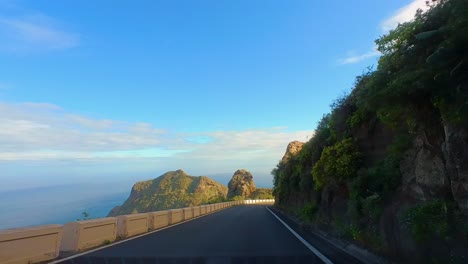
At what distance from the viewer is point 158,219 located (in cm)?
2489

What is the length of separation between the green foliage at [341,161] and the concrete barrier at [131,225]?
869 cm

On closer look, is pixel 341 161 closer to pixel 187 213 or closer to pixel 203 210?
pixel 187 213

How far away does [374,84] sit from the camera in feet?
30.4

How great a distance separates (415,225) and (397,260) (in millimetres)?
1474

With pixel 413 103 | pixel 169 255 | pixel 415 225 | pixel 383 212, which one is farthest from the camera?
pixel 169 255

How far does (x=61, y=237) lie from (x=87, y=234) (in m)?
1.73

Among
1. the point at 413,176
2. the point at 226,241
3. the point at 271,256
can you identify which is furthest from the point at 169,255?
the point at 413,176

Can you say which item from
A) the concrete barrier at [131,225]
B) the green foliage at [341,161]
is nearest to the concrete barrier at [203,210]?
the concrete barrier at [131,225]

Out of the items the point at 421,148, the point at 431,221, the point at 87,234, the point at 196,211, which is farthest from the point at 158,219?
the point at 431,221

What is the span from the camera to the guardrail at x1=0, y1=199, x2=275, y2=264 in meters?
10.0

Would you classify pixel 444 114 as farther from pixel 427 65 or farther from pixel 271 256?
pixel 271 256

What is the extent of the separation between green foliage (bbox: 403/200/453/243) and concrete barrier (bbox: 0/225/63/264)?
8396mm

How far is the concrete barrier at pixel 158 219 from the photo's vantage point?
23.3 metres

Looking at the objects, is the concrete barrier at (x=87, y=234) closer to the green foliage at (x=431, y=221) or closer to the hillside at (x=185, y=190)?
the green foliage at (x=431, y=221)
